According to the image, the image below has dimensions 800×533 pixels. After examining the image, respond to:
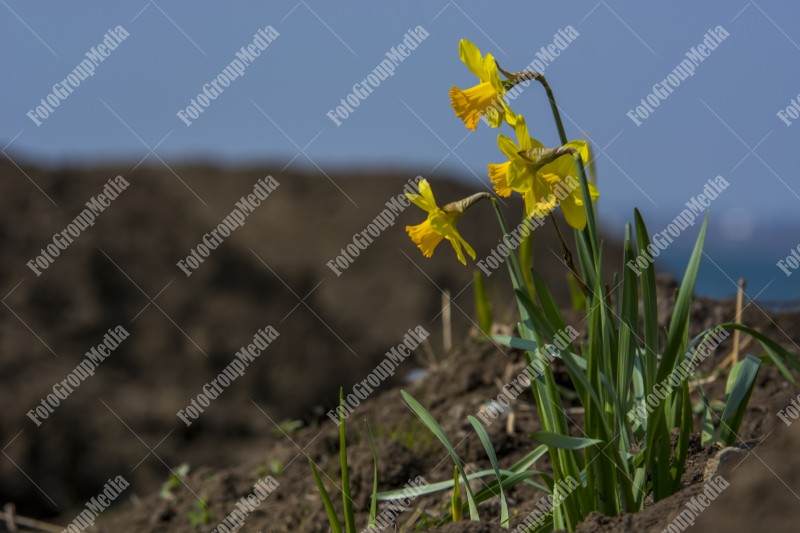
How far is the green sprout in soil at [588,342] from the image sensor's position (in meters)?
1.89

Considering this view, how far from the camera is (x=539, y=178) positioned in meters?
1.86

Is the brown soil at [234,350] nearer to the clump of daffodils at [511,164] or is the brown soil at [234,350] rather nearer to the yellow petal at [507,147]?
the clump of daffodils at [511,164]

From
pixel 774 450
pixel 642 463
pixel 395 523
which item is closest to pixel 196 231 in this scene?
pixel 395 523

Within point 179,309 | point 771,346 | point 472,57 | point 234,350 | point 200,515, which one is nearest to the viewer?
point 472,57

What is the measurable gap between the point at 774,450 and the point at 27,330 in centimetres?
693

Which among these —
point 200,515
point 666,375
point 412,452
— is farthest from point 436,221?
point 200,515

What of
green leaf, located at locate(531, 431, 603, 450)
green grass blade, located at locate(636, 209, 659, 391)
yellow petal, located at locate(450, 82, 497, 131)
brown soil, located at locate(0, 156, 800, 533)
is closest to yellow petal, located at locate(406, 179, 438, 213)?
yellow petal, located at locate(450, 82, 497, 131)

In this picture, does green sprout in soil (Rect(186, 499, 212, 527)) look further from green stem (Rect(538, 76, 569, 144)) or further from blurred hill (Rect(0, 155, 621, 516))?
green stem (Rect(538, 76, 569, 144))

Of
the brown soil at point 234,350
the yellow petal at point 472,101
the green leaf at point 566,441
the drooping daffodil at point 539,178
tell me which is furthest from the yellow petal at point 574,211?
the brown soil at point 234,350

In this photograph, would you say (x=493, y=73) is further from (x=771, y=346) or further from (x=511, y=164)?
(x=771, y=346)

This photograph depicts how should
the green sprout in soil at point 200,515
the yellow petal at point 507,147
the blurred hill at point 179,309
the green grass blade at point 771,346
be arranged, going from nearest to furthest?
the yellow petal at point 507,147
the green grass blade at point 771,346
the green sprout in soil at point 200,515
the blurred hill at point 179,309

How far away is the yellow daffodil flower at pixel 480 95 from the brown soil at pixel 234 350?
0.87m

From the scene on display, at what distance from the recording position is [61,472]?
20.7ft

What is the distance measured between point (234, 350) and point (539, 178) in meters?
6.35
